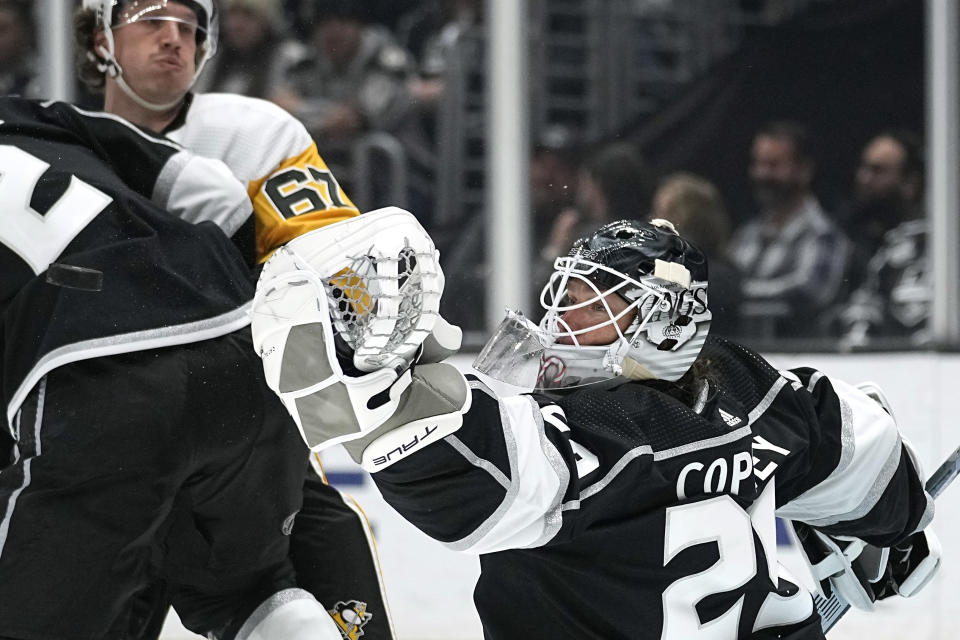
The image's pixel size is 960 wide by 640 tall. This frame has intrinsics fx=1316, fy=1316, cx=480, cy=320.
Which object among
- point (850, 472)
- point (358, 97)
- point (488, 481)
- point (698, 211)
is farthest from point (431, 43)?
point (488, 481)

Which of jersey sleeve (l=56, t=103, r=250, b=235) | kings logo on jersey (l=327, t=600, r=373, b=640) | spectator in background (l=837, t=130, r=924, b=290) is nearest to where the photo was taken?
jersey sleeve (l=56, t=103, r=250, b=235)

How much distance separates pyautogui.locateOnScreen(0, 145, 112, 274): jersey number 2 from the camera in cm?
175

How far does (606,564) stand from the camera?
1725 millimetres

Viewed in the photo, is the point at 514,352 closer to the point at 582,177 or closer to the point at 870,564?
the point at 870,564

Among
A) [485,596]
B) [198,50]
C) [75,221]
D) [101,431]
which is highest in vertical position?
[198,50]

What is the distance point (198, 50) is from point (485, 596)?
997 mm

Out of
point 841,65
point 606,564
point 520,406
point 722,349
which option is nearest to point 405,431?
point 520,406

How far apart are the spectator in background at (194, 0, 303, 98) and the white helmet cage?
266 cm

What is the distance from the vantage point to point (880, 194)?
3977 mm

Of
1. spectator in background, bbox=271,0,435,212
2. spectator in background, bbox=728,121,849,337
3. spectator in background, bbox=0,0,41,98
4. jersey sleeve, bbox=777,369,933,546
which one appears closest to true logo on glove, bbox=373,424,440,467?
jersey sleeve, bbox=777,369,933,546

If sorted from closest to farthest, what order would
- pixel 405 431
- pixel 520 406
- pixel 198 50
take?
1. pixel 405 431
2. pixel 520 406
3. pixel 198 50

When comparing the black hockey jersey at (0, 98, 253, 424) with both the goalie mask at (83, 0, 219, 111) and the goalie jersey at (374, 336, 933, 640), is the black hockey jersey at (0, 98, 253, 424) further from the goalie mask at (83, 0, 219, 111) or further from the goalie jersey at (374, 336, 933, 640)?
the goalie jersey at (374, 336, 933, 640)

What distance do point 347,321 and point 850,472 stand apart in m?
0.99

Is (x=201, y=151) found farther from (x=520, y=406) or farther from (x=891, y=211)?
(x=891, y=211)
